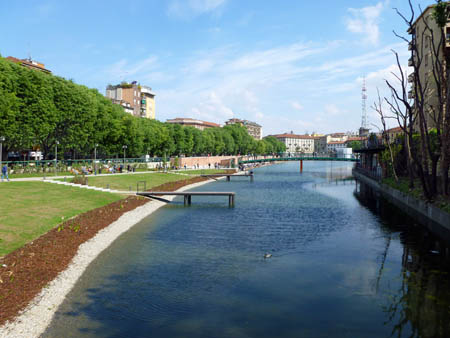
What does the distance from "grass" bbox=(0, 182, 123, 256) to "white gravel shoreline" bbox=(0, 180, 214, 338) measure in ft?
10.9

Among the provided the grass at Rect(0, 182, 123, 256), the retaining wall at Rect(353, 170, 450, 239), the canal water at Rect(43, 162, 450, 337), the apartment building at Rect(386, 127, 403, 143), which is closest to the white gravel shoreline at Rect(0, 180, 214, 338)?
the canal water at Rect(43, 162, 450, 337)

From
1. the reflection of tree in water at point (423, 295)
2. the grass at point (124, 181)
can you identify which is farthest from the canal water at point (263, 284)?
the grass at point (124, 181)

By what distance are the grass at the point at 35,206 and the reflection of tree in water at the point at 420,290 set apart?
65.1 feet

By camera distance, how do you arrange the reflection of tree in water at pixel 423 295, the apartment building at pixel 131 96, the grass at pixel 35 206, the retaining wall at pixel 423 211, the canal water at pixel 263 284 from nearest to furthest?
1. the canal water at pixel 263 284
2. the reflection of tree in water at pixel 423 295
3. the grass at pixel 35 206
4. the retaining wall at pixel 423 211
5. the apartment building at pixel 131 96

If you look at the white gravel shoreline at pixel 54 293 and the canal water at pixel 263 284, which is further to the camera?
the canal water at pixel 263 284

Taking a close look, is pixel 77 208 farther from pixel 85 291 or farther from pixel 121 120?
pixel 121 120

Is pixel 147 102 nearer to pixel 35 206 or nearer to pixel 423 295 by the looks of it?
pixel 35 206

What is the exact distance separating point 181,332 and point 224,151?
162925 mm

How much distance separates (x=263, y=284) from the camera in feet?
68.6

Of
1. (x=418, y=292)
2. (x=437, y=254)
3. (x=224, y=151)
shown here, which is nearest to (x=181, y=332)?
(x=418, y=292)

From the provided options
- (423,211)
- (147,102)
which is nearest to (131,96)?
(147,102)

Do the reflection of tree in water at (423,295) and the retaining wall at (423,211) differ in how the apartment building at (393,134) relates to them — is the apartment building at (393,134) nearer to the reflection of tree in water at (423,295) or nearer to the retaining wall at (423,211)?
the retaining wall at (423,211)

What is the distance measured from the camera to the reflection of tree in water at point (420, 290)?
53.6 feet

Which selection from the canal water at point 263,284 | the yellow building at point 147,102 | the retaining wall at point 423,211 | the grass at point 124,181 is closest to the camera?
the canal water at point 263,284
